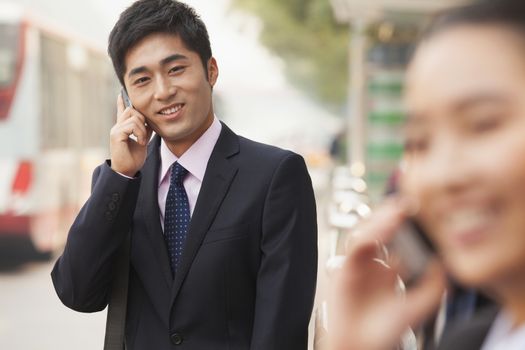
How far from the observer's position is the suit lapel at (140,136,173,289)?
7.96 feet

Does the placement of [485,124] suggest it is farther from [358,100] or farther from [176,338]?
[358,100]

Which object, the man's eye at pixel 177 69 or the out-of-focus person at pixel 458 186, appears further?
the man's eye at pixel 177 69

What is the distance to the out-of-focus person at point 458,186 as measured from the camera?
784 mm

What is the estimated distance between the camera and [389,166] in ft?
41.3

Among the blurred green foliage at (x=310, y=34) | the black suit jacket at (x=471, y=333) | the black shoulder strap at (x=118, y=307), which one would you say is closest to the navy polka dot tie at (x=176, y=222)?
the black shoulder strap at (x=118, y=307)

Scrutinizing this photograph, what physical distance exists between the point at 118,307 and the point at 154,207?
0.29 metres

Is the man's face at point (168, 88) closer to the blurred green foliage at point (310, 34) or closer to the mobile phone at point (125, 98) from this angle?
the mobile phone at point (125, 98)

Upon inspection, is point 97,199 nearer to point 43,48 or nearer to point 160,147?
point 160,147

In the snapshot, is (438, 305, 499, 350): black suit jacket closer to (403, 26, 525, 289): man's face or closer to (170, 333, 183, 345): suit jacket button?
(403, 26, 525, 289): man's face

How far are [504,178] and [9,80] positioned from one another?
10.7 m

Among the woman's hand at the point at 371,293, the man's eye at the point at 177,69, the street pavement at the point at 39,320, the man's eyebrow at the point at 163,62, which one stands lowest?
the street pavement at the point at 39,320

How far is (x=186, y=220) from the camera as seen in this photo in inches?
97.4

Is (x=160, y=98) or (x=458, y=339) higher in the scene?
(x=160, y=98)

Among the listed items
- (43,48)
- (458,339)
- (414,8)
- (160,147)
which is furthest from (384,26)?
(458,339)
